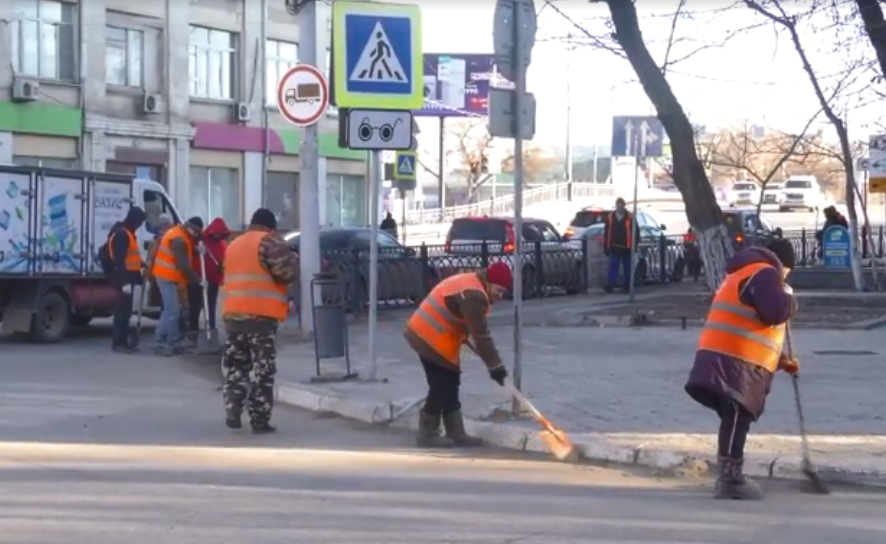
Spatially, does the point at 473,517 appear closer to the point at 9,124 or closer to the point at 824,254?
the point at 824,254

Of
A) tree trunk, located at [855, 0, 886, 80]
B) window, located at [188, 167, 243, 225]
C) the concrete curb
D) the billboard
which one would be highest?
the billboard

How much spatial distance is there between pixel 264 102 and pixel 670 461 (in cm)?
3126

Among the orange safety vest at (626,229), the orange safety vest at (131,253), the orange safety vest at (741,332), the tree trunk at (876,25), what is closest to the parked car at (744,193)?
the orange safety vest at (626,229)

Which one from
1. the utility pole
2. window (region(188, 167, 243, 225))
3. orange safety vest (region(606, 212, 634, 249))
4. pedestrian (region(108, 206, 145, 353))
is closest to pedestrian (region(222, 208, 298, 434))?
pedestrian (region(108, 206, 145, 353))

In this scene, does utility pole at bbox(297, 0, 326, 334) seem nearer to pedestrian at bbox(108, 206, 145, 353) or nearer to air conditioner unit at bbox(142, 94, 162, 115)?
pedestrian at bbox(108, 206, 145, 353)

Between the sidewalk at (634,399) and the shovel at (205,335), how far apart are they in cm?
82

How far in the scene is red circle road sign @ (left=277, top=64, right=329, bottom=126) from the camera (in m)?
16.3

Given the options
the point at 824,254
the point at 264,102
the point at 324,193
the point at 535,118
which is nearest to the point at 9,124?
the point at 264,102

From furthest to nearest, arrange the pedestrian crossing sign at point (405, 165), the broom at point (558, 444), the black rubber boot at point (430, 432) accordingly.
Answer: the pedestrian crossing sign at point (405, 165)
the black rubber boot at point (430, 432)
the broom at point (558, 444)

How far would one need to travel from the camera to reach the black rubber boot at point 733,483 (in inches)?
351

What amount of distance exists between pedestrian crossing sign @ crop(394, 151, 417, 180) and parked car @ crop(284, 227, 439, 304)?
1826mm

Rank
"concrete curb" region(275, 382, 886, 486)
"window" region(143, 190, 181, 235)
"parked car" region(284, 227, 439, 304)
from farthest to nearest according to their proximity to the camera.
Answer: "parked car" region(284, 227, 439, 304), "window" region(143, 190, 181, 235), "concrete curb" region(275, 382, 886, 486)

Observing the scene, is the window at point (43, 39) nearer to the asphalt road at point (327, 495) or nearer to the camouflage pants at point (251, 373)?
the asphalt road at point (327, 495)

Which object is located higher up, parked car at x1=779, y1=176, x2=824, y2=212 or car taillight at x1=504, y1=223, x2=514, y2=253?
parked car at x1=779, y1=176, x2=824, y2=212
